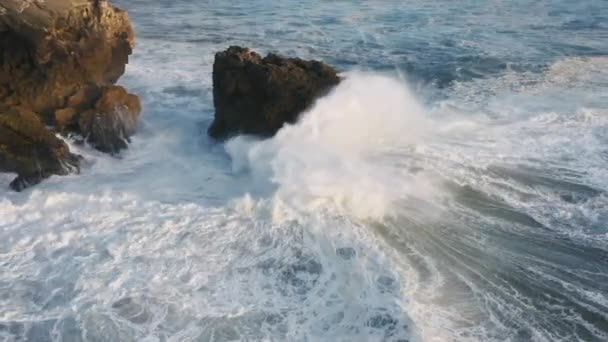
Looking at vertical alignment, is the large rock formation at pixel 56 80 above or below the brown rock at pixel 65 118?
above

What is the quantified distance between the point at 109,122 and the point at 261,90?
294 cm

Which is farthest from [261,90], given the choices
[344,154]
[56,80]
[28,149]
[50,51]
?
[50,51]

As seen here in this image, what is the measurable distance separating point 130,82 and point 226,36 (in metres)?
6.04

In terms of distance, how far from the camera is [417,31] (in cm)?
2102

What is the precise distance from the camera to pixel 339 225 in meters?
8.53

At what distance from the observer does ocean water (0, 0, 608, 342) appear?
671 cm

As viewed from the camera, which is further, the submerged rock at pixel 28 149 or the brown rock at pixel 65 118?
the brown rock at pixel 65 118

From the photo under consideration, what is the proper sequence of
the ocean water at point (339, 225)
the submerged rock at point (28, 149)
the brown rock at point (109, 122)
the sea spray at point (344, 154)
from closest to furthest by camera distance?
the ocean water at point (339, 225) < the sea spray at point (344, 154) < the submerged rock at point (28, 149) < the brown rock at point (109, 122)

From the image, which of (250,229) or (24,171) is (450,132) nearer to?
(250,229)

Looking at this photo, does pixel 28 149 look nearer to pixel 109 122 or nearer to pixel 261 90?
pixel 109 122

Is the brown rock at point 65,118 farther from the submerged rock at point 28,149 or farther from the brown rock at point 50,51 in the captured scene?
the submerged rock at point 28,149

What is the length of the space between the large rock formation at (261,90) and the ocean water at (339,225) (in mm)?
392

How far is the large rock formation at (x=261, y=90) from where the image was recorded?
1102cm

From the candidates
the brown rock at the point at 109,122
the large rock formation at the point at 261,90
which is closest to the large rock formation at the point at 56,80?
the brown rock at the point at 109,122
